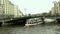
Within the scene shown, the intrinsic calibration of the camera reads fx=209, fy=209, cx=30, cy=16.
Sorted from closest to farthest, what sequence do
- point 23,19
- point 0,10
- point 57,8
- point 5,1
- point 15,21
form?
point 15,21 → point 23,19 → point 0,10 → point 5,1 → point 57,8

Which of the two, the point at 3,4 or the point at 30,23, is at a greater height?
the point at 3,4

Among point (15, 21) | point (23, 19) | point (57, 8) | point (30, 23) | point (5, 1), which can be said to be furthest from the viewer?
point (57, 8)

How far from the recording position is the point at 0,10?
11075 centimetres

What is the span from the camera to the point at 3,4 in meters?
118

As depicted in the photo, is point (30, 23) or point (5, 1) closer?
point (30, 23)

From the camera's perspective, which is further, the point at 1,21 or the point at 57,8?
the point at 57,8

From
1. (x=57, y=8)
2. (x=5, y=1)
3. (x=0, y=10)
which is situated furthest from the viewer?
(x=57, y=8)

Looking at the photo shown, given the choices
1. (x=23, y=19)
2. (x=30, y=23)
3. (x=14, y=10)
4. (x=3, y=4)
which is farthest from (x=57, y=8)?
(x=30, y=23)

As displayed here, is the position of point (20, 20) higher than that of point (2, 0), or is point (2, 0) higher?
point (2, 0)

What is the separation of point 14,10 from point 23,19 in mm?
56380

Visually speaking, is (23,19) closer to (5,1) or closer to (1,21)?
(1,21)

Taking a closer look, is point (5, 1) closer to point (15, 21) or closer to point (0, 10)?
point (0, 10)

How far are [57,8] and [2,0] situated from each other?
40985mm

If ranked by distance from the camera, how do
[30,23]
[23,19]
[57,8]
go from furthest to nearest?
1. [57,8]
2. [23,19]
3. [30,23]
